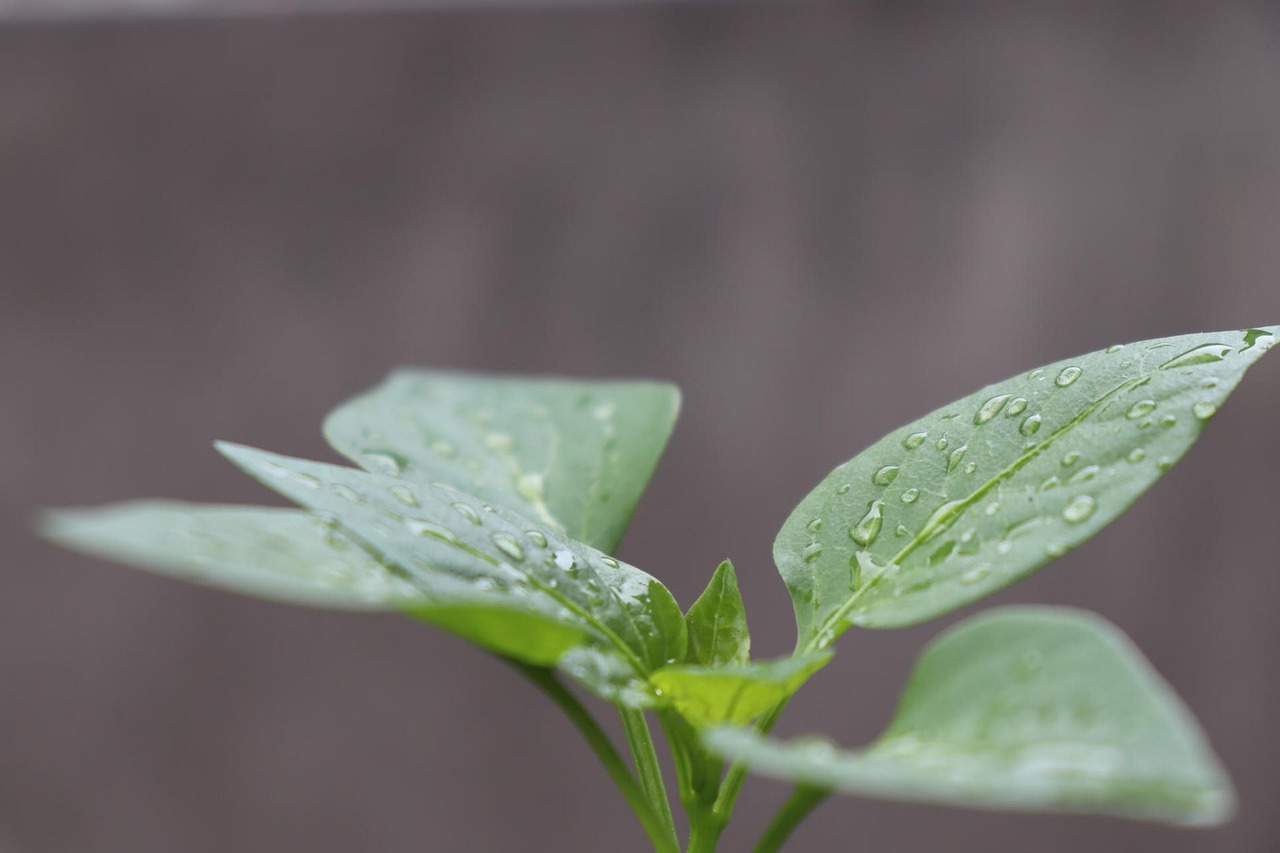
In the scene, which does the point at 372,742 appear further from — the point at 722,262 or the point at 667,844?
the point at 667,844

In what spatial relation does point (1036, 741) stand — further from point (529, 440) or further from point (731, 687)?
point (529, 440)

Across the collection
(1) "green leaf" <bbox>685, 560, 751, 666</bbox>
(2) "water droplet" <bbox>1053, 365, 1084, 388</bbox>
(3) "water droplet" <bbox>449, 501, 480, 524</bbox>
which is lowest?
(1) "green leaf" <bbox>685, 560, 751, 666</bbox>

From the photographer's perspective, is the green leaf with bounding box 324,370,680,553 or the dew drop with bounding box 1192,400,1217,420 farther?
the green leaf with bounding box 324,370,680,553

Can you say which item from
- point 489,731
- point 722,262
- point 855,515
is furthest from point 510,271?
point 855,515

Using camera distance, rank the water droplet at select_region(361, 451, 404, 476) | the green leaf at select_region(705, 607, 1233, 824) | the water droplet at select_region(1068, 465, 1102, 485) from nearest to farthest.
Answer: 1. the green leaf at select_region(705, 607, 1233, 824)
2. the water droplet at select_region(1068, 465, 1102, 485)
3. the water droplet at select_region(361, 451, 404, 476)

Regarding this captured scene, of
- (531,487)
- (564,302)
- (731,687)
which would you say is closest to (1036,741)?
(731,687)

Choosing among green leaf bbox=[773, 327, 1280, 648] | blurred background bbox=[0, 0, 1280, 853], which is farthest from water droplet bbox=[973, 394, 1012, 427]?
blurred background bbox=[0, 0, 1280, 853]

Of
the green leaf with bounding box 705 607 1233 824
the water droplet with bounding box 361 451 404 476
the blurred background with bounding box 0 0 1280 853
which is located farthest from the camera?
the blurred background with bounding box 0 0 1280 853

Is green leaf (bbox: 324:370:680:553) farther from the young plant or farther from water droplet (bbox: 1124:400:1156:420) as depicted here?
water droplet (bbox: 1124:400:1156:420)
